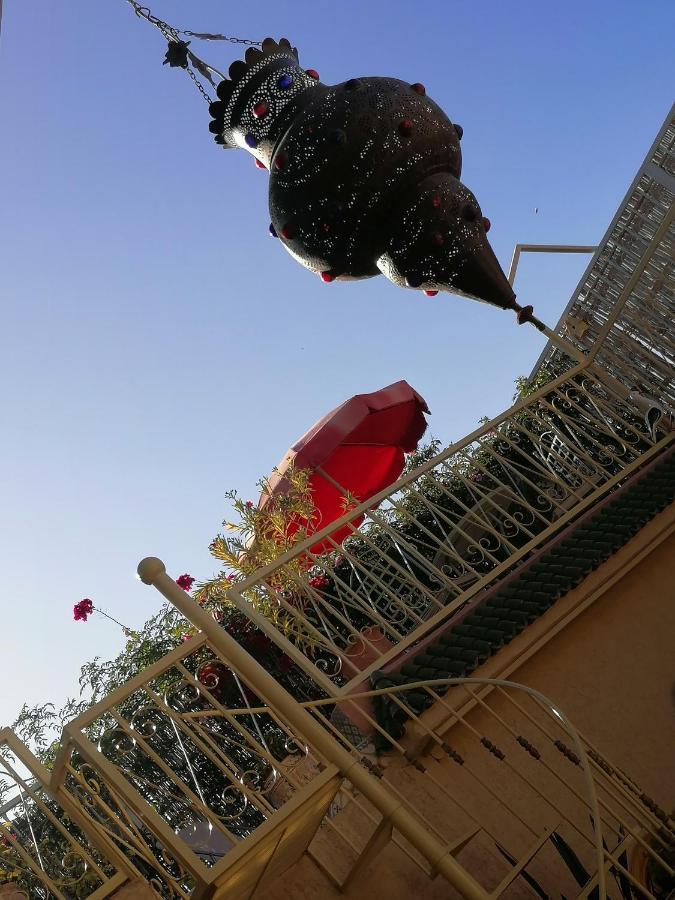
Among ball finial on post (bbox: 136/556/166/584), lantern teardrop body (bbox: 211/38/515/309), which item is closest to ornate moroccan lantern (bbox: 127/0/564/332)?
lantern teardrop body (bbox: 211/38/515/309)

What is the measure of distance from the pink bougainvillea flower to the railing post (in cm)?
372

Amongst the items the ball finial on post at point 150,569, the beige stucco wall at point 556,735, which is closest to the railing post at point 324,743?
the ball finial on post at point 150,569

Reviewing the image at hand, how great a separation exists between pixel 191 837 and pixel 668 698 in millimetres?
3490

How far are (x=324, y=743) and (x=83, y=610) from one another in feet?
13.8

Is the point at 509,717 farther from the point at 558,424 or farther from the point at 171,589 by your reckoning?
the point at 558,424

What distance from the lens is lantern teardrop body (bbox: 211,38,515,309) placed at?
3.43 metres

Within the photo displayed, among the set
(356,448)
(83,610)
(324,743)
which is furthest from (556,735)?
(83,610)

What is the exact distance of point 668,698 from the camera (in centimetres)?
400

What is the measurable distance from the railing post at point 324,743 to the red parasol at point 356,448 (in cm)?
338

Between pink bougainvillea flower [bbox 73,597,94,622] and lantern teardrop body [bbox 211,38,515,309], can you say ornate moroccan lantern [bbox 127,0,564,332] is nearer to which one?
lantern teardrop body [bbox 211,38,515,309]

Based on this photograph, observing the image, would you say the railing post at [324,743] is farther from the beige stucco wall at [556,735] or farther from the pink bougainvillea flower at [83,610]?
the pink bougainvillea flower at [83,610]

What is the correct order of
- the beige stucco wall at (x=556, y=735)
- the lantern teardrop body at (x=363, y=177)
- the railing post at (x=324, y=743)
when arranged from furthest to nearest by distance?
the lantern teardrop body at (x=363, y=177)
the beige stucco wall at (x=556, y=735)
the railing post at (x=324, y=743)

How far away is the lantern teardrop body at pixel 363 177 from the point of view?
3434 mm

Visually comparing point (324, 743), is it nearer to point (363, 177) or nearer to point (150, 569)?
point (150, 569)
